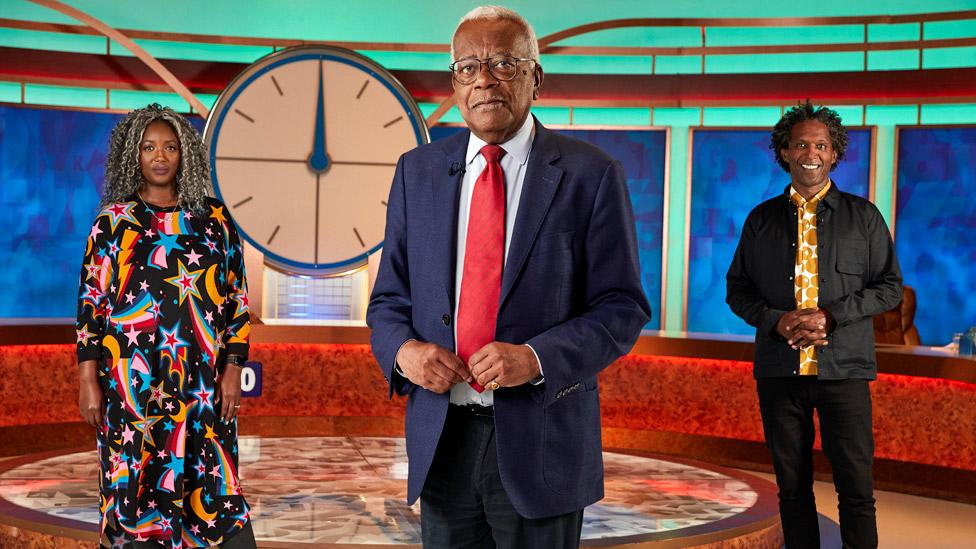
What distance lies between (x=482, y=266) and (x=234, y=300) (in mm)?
1355

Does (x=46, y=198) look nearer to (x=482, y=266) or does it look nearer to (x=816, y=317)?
(x=816, y=317)

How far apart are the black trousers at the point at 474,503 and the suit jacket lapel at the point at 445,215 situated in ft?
0.66

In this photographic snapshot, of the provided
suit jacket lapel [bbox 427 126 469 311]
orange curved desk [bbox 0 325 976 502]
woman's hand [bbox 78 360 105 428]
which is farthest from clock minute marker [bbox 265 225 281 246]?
suit jacket lapel [bbox 427 126 469 311]

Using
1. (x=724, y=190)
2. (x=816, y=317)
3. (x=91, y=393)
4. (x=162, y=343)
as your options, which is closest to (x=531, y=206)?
(x=162, y=343)

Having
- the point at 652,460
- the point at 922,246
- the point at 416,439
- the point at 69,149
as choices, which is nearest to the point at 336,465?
the point at 652,460

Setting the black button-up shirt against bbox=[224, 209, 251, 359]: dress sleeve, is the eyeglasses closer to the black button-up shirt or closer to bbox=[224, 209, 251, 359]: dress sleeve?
bbox=[224, 209, 251, 359]: dress sleeve

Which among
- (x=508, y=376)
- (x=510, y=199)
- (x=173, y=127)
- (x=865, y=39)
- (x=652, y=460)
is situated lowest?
(x=652, y=460)

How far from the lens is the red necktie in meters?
1.72

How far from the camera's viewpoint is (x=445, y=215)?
1.78 m

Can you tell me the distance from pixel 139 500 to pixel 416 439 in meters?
1.28

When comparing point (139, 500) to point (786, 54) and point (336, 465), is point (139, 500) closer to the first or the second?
point (336, 465)

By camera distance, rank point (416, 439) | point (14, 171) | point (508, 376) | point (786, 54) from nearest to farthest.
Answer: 1. point (508, 376)
2. point (416, 439)
3. point (14, 171)
4. point (786, 54)

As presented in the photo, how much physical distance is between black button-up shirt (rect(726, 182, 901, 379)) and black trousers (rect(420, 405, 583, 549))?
64.5 inches

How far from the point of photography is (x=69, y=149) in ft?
24.3
